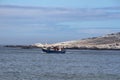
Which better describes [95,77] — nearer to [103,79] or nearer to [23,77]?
[103,79]

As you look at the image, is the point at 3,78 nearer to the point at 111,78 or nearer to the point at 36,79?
the point at 36,79

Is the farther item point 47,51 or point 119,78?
point 47,51

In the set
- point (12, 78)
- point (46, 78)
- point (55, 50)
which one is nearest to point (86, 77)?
point (46, 78)

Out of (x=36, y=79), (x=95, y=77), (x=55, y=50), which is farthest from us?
(x=55, y=50)

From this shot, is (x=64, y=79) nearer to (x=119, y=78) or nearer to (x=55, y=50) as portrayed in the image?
(x=119, y=78)

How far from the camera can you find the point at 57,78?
44094 millimetres

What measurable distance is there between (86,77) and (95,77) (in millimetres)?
871

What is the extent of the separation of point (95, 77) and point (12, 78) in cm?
812

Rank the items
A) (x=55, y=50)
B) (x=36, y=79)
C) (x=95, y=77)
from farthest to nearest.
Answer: (x=55, y=50), (x=95, y=77), (x=36, y=79)

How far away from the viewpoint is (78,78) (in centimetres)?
4472

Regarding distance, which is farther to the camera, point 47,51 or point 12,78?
point 47,51

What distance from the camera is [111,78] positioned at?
147ft

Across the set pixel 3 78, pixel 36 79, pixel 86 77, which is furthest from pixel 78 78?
pixel 3 78

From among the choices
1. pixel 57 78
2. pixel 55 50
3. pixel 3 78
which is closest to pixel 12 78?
pixel 3 78
